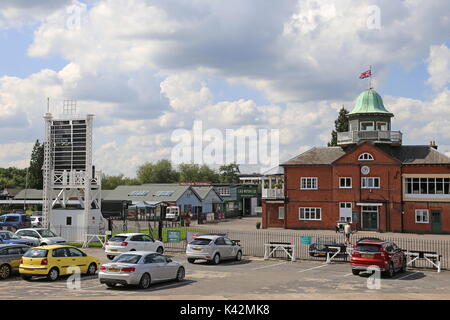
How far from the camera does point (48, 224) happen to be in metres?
38.7

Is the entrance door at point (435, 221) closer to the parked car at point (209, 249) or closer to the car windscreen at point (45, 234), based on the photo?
the parked car at point (209, 249)

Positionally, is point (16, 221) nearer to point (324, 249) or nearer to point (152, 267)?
point (324, 249)

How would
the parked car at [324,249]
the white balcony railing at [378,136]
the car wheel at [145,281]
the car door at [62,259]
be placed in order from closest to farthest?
the car wheel at [145,281] → the car door at [62,259] → the parked car at [324,249] → the white balcony railing at [378,136]

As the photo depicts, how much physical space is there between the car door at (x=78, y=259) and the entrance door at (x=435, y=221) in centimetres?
3668

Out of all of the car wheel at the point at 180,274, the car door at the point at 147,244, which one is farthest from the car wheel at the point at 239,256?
the car wheel at the point at 180,274

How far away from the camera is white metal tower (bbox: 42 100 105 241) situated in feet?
126

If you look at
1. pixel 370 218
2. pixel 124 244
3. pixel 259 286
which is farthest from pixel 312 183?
pixel 259 286

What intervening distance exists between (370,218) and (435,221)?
232 inches

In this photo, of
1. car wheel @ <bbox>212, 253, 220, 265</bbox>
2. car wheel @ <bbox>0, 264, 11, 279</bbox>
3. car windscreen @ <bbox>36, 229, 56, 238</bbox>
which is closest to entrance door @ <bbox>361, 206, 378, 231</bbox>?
car wheel @ <bbox>212, 253, 220, 265</bbox>

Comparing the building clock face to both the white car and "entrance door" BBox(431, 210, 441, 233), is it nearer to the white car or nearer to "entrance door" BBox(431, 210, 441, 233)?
"entrance door" BBox(431, 210, 441, 233)

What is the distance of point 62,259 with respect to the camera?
20812mm

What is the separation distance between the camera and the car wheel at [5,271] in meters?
21.1
